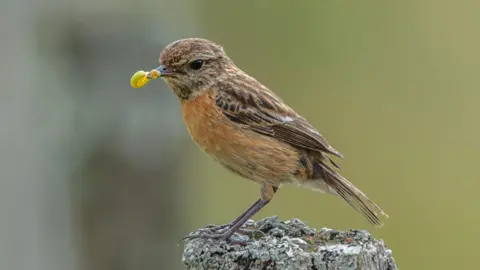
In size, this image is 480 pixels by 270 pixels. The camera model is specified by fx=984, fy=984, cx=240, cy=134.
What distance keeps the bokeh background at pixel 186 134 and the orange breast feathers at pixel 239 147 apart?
0.15m

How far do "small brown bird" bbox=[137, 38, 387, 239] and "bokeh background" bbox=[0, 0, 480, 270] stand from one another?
0.15 meters

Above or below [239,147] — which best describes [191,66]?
above

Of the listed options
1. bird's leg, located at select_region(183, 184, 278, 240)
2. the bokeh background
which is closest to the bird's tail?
bird's leg, located at select_region(183, 184, 278, 240)

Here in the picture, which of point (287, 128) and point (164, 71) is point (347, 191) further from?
point (164, 71)

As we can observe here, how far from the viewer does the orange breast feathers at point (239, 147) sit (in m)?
5.43

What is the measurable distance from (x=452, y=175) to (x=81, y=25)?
5.92 m

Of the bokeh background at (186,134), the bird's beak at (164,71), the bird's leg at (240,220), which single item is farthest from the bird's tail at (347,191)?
the bird's beak at (164,71)

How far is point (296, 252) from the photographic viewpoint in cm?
384

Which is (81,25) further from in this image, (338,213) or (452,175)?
(452,175)

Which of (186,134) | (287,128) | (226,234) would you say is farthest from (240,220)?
(186,134)

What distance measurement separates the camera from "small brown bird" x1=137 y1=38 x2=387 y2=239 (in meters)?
5.46

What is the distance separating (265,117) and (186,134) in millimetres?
521

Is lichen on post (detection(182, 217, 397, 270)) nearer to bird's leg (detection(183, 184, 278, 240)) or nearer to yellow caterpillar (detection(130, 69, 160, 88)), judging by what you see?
bird's leg (detection(183, 184, 278, 240))

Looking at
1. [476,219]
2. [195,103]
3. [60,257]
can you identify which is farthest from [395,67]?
[60,257]
